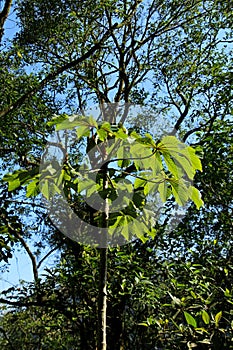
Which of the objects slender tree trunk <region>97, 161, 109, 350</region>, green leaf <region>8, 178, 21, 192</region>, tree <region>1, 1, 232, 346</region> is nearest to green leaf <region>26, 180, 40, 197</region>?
green leaf <region>8, 178, 21, 192</region>

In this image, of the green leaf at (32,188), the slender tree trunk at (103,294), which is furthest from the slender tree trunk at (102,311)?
the green leaf at (32,188)

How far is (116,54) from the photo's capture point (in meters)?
6.83

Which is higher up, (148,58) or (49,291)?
(148,58)

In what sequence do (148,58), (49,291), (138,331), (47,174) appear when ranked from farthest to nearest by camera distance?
(148,58), (49,291), (138,331), (47,174)

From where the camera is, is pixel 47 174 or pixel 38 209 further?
pixel 38 209

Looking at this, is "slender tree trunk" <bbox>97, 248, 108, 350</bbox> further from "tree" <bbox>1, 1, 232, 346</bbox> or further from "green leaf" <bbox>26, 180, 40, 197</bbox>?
"tree" <bbox>1, 1, 232, 346</bbox>

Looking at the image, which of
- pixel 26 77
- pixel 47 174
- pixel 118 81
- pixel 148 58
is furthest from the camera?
pixel 118 81

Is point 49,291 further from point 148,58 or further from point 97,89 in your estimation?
point 148,58

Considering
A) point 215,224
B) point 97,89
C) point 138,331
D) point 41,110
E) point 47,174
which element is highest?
point 97,89

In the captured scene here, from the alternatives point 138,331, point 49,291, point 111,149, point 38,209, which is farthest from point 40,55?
point 111,149

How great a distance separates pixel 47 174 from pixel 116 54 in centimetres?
612

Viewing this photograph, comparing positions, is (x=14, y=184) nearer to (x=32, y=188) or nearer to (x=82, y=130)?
(x=32, y=188)

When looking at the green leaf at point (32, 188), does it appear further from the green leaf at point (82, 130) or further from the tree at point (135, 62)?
the tree at point (135, 62)

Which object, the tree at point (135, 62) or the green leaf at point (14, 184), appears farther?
the tree at point (135, 62)
